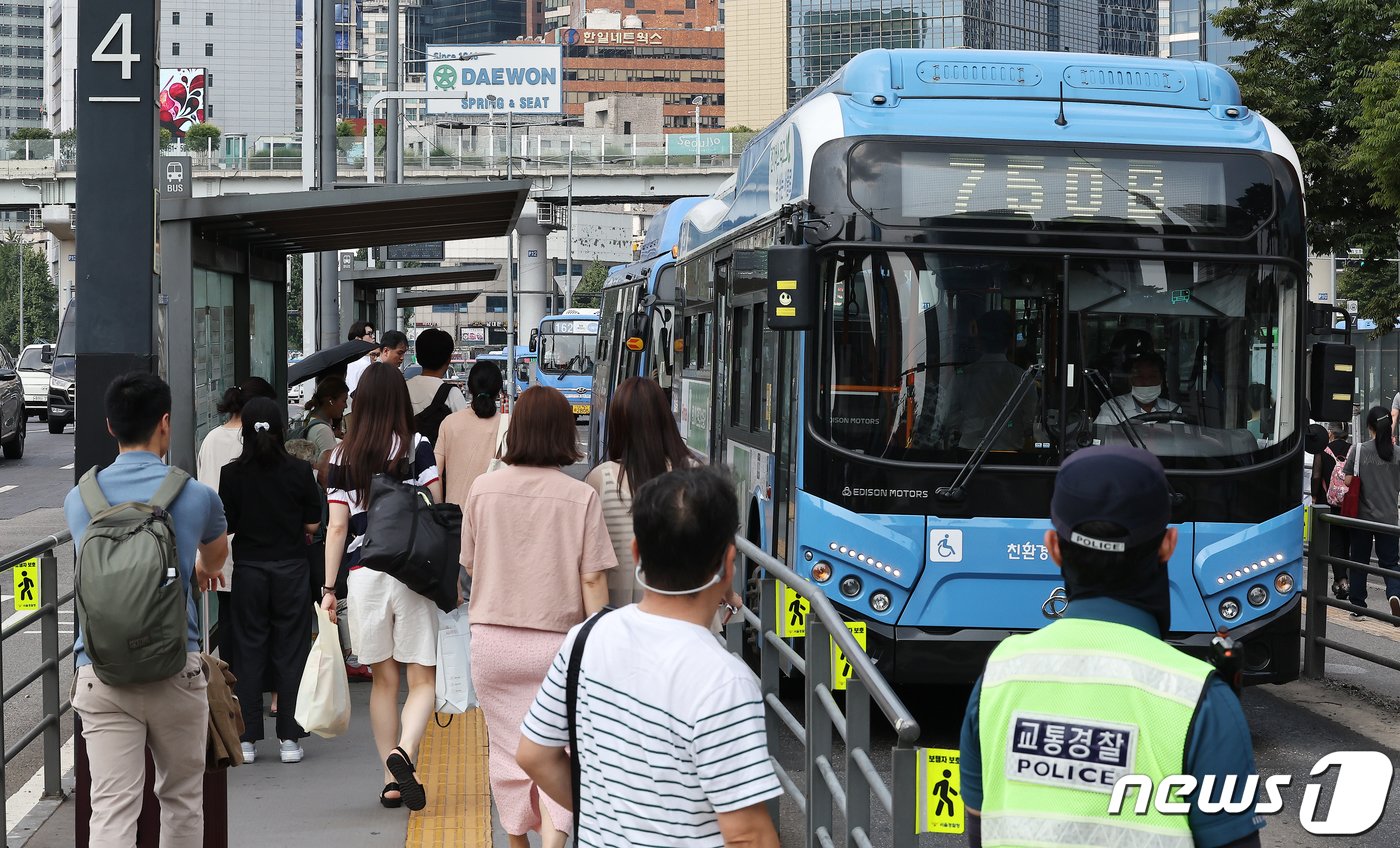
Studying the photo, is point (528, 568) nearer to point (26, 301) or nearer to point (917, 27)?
point (26, 301)

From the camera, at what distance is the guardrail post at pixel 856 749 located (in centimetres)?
439

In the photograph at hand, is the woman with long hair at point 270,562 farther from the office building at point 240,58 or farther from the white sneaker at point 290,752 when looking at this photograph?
the office building at point 240,58

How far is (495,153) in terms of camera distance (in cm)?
6259

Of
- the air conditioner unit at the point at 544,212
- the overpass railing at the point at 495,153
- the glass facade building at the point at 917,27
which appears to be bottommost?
the air conditioner unit at the point at 544,212

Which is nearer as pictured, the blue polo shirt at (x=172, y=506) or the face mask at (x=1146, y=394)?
the blue polo shirt at (x=172, y=506)

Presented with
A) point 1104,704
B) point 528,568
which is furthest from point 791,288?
point 1104,704

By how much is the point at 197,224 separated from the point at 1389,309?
22.1 meters

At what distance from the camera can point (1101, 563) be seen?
248 centimetres

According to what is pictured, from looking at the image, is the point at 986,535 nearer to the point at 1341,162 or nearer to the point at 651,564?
the point at 651,564

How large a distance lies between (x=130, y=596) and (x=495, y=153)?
5889 cm

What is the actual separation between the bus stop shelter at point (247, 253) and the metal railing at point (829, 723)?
2.92 meters

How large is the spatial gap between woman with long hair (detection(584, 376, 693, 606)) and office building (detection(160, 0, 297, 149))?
13234 cm

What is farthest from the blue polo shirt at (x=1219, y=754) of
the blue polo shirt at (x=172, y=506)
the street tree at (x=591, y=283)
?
the street tree at (x=591, y=283)

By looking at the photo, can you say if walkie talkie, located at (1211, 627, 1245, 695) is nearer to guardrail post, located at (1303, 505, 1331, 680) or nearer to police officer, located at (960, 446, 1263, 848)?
police officer, located at (960, 446, 1263, 848)
